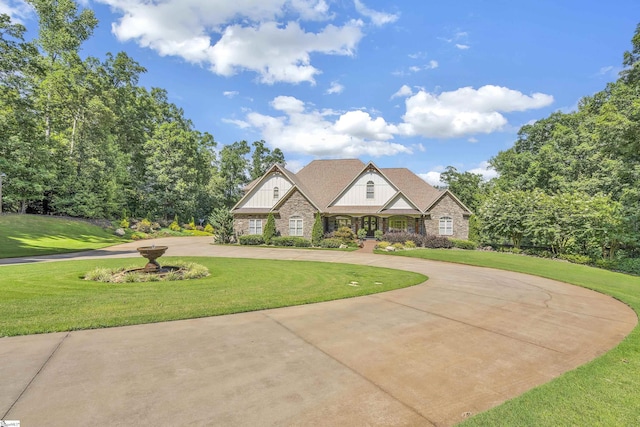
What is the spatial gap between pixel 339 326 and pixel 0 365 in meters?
5.28

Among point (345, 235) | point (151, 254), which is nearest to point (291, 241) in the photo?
point (345, 235)

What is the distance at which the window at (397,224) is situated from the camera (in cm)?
2939

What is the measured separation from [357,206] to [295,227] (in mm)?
6429

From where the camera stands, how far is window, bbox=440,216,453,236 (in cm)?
2833

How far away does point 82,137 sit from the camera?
35.8 metres

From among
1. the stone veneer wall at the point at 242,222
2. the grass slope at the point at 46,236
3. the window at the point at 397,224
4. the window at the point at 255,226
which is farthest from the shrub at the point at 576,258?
the grass slope at the point at 46,236

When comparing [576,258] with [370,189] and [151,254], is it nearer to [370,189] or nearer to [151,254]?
[370,189]

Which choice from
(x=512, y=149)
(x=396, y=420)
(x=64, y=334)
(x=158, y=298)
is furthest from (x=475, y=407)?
(x=512, y=149)

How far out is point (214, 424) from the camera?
9.85 feet

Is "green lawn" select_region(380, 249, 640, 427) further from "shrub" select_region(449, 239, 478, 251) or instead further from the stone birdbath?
"shrub" select_region(449, 239, 478, 251)

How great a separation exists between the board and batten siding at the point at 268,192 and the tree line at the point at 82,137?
641 inches

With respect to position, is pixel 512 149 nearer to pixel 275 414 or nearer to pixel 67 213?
pixel 275 414

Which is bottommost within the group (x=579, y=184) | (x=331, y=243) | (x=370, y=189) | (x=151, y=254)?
(x=331, y=243)

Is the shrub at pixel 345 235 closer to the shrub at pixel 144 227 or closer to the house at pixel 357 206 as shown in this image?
the house at pixel 357 206
